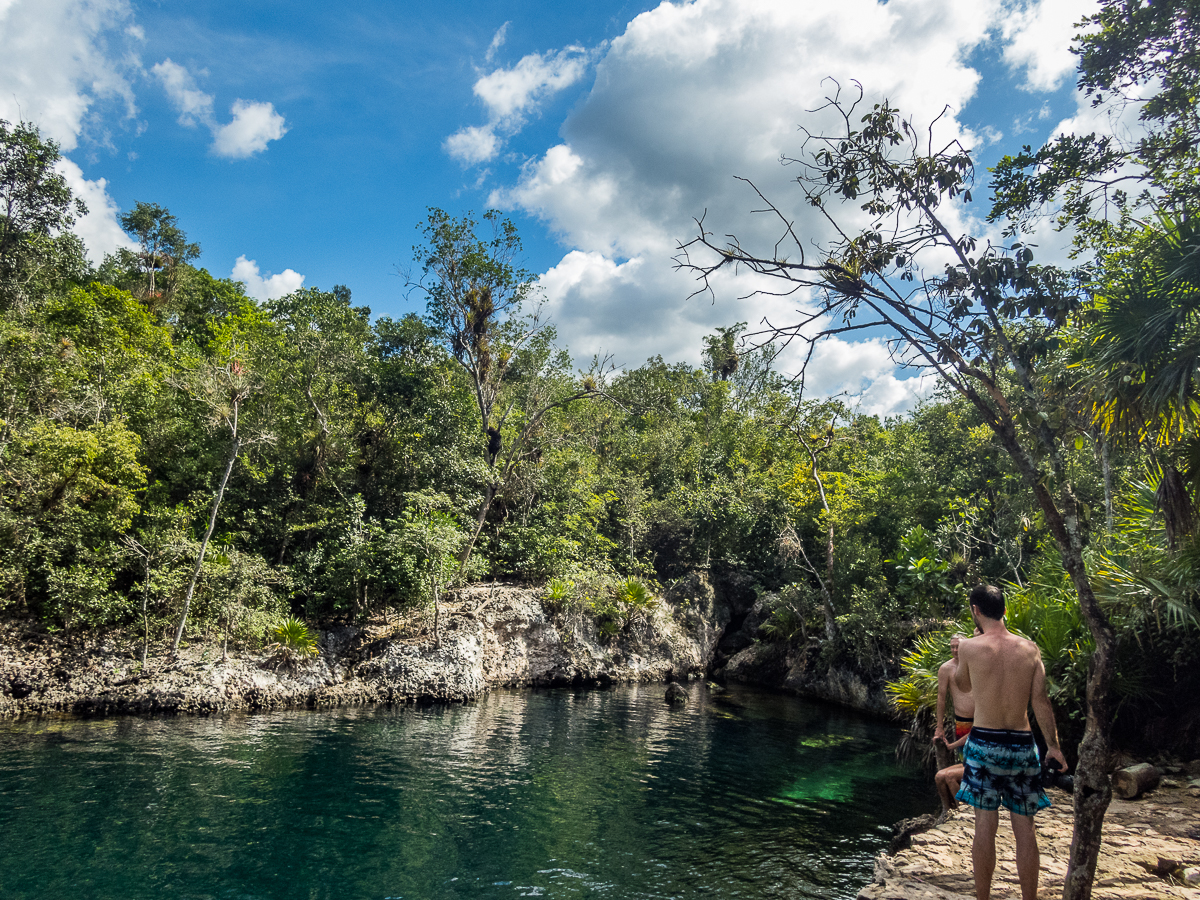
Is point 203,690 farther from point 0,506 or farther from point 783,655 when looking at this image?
point 783,655

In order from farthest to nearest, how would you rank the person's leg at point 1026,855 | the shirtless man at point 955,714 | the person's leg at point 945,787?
the person's leg at point 945,787 < the shirtless man at point 955,714 < the person's leg at point 1026,855

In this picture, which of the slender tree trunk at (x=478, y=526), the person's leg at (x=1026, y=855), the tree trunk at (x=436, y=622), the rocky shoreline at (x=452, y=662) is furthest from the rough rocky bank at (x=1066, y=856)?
the slender tree trunk at (x=478, y=526)

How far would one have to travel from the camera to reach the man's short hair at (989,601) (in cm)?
437

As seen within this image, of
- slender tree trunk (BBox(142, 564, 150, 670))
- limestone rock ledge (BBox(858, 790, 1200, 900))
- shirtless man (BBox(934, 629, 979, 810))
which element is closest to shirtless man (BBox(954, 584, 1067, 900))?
shirtless man (BBox(934, 629, 979, 810))

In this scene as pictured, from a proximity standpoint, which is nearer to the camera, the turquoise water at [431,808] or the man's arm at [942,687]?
the man's arm at [942,687]

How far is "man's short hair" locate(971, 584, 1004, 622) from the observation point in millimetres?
4371

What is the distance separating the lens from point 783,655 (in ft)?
78.9

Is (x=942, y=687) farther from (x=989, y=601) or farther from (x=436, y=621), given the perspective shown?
(x=436, y=621)

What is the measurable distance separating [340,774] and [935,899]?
946 centimetres

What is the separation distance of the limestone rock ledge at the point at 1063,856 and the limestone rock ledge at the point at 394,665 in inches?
563

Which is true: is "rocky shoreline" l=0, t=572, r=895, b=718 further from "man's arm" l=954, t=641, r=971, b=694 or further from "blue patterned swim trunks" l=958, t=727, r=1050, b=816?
"blue patterned swim trunks" l=958, t=727, r=1050, b=816

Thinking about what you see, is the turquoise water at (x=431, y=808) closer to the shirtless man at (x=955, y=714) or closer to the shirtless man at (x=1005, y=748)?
the shirtless man at (x=955, y=714)

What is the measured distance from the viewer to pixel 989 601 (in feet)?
14.4

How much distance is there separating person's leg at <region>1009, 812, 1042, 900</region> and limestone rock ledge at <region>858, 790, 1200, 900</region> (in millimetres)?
984
